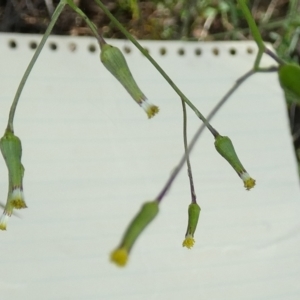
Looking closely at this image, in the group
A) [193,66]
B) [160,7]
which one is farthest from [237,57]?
[160,7]

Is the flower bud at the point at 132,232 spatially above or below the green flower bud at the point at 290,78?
below

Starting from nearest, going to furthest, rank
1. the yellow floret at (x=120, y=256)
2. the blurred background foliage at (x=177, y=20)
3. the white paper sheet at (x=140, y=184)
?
1. the yellow floret at (x=120, y=256)
2. the white paper sheet at (x=140, y=184)
3. the blurred background foliage at (x=177, y=20)

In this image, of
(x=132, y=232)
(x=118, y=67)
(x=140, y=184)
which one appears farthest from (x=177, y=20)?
(x=132, y=232)

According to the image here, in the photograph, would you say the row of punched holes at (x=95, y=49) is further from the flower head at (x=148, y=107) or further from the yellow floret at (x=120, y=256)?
the yellow floret at (x=120, y=256)

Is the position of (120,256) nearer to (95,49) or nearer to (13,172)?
(13,172)

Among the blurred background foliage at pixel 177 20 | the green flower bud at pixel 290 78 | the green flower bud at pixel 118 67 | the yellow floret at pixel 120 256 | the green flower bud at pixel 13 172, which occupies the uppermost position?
the green flower bud at pixel 290 78

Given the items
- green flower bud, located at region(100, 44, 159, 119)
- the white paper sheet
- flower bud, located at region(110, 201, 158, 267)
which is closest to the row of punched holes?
the white paper sheet

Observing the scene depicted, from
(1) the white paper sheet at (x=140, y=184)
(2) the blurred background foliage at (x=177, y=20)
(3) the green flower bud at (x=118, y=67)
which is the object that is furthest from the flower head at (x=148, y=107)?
(2) the blurred background foliage at (x=177, y=20)
